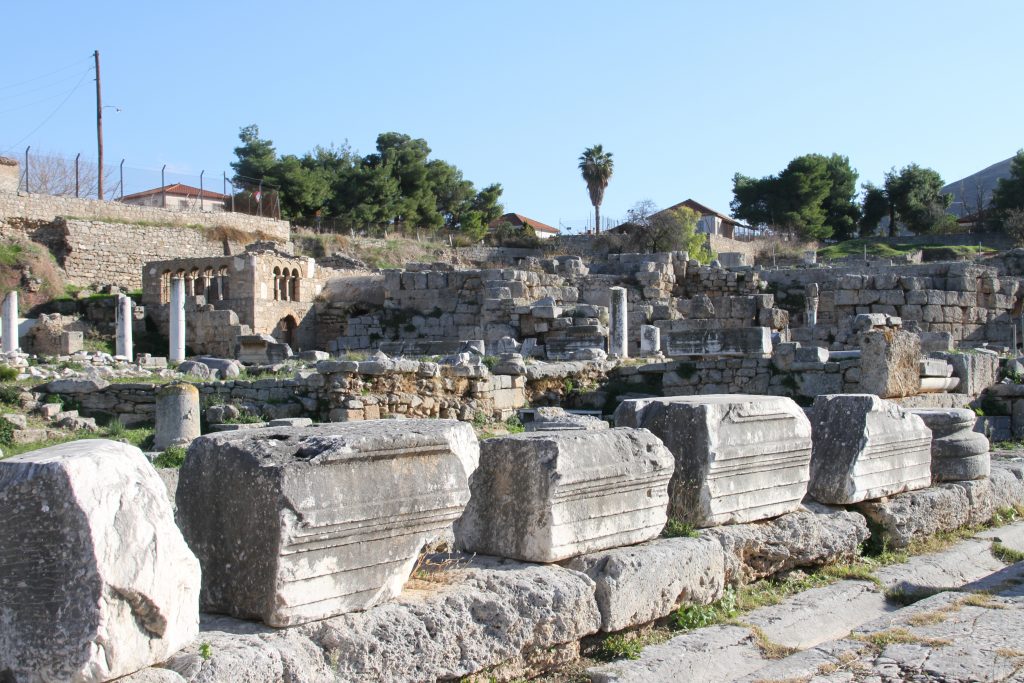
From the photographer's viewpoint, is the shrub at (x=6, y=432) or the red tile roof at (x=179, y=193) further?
the red tile roof at (x=179, y=193)

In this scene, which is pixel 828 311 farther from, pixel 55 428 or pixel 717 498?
pixel 717 498

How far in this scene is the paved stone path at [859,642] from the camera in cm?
386

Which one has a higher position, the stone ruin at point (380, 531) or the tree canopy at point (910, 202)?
the tree canopy at point (910, 202)

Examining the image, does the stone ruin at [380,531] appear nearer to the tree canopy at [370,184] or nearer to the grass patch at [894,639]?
the grass patch at [894,639]

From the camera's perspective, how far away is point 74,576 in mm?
2646

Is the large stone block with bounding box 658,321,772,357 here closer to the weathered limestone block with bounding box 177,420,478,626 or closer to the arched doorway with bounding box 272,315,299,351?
the weathered limestone block with bounding box 177,420,478,626

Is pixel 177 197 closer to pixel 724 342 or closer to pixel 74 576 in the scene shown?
pixel 724 342

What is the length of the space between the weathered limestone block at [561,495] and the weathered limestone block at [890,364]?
25.4 feet

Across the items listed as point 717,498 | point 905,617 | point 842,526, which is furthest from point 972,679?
point 842,526

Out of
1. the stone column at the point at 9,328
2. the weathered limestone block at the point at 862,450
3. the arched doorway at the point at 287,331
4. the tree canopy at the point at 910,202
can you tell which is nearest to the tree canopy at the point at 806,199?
the tree canopy at the point at 910,202

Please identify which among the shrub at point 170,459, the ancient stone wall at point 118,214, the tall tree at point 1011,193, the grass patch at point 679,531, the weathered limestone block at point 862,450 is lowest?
the shrub at point 170,459

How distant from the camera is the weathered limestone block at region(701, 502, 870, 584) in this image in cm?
496

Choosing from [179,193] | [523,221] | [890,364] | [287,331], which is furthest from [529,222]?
[890,364]

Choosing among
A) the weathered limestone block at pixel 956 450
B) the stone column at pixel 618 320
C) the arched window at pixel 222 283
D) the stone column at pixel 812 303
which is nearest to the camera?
the weathered limestone block at pixel 956 450
